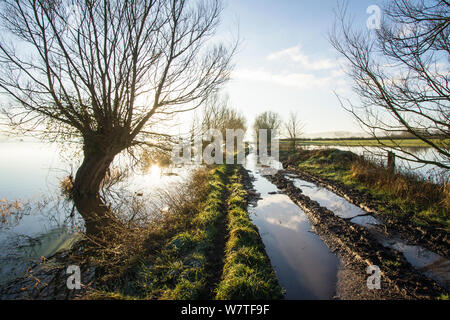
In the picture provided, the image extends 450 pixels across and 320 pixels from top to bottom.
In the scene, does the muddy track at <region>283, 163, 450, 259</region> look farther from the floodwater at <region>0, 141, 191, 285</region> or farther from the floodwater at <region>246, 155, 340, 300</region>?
the floodwater at <region>0, 141, 191, 285</region>

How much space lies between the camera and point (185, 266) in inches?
149

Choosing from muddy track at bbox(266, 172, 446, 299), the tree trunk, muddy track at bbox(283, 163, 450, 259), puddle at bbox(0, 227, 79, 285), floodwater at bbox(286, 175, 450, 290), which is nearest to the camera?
muddy track at bbox(266, 172, 446, 299)

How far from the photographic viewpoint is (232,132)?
31.2m

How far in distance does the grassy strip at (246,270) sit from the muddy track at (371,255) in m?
1.71

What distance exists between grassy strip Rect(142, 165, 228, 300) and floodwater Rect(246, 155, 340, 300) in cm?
139

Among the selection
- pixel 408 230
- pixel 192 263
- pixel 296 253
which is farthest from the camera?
pixel 408 230

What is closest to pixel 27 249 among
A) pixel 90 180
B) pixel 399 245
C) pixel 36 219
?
pixel 36 219

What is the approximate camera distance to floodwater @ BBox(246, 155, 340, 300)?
340cm

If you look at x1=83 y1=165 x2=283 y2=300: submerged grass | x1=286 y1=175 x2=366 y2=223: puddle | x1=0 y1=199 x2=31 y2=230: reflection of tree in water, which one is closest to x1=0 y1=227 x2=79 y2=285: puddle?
x1=0 y1=199 x2=31 y2=230: reflection of tree in water

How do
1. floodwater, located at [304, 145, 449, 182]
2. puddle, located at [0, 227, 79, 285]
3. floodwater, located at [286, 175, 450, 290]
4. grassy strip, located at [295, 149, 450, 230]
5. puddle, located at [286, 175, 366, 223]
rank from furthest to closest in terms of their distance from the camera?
puddle, located at [286, 175, 366, 223], grassy strip, located at [295, 149, 450, 230], floodwater, located at [304, 145, 449, 182], puddle, located at [0, 227, 79, 285], floodwater, located at [286, 175, 450, 290]

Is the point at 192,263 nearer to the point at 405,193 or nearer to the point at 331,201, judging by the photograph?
the point at 331,201

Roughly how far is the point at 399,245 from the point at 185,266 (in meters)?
4.70
